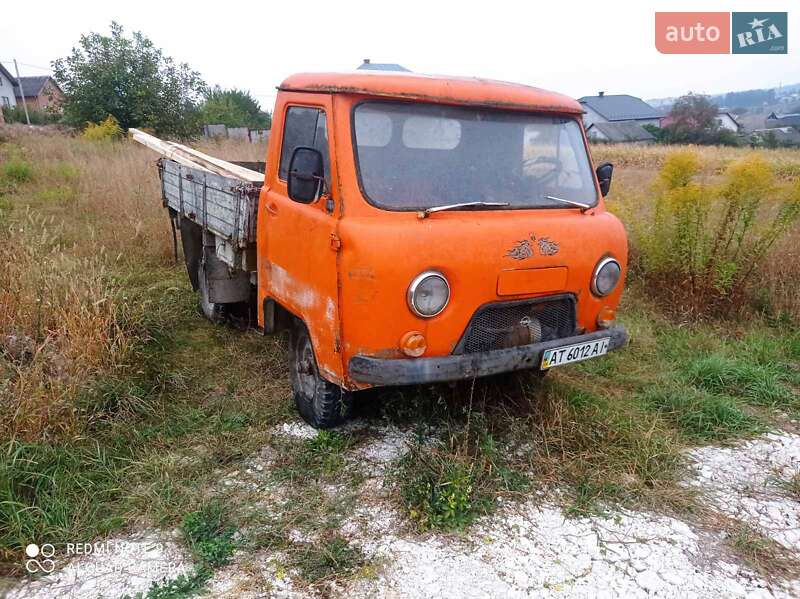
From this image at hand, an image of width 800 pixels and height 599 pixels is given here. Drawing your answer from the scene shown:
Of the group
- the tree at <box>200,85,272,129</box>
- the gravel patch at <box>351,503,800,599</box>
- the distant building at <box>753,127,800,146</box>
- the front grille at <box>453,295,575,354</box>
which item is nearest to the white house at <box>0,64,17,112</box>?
the tree at <box>200,85,272,129</box>

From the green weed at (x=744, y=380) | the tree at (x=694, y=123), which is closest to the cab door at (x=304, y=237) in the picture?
the green weed at (x=744, y=380)

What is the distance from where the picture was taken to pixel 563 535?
9.62 feet

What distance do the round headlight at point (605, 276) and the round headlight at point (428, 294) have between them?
3.40ft

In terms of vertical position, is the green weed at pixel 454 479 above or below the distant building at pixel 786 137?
below

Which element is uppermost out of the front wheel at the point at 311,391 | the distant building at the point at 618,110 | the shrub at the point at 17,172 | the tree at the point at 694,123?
the distant building at the point at 618,110

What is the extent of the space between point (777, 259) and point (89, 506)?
6571 mm

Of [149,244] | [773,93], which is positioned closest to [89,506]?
[149,244]

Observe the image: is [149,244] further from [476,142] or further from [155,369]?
[476,142]

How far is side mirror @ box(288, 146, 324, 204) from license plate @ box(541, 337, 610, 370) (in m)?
1.58

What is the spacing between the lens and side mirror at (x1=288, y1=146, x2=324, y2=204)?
10.00 feet

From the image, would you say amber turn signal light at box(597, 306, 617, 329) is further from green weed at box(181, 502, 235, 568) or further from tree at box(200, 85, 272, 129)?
tree at box(200, 85, 272, 129)

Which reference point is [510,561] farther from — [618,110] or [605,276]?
[618,110]

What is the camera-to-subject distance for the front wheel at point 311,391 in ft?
11.8

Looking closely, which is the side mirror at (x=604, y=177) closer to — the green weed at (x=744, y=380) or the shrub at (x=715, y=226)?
the green weed at (x=744, y=380)
